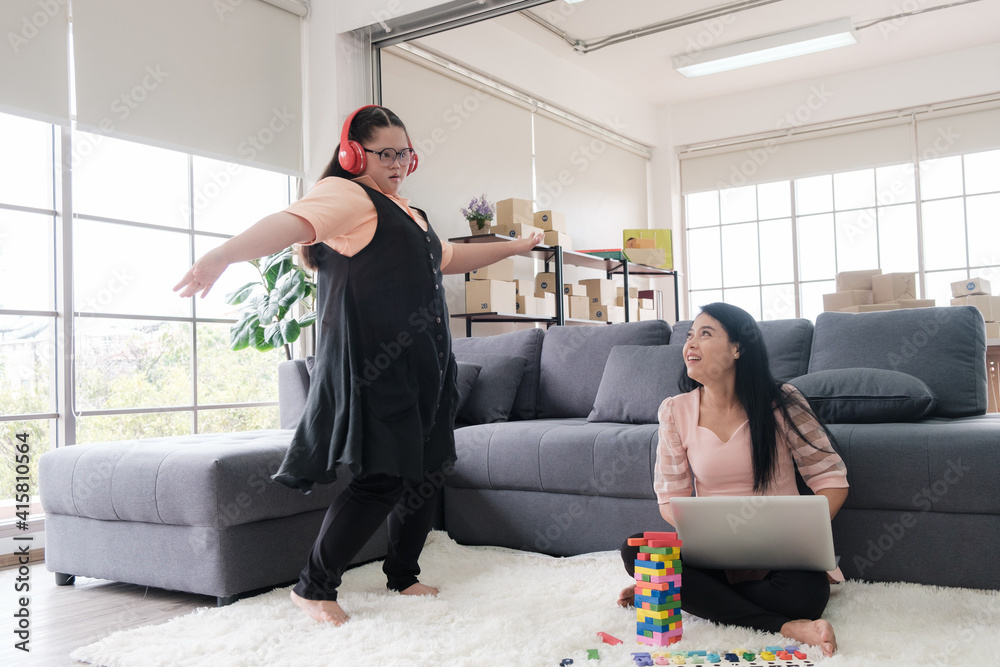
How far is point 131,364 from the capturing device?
155 inches

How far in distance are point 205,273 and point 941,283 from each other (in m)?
6.57

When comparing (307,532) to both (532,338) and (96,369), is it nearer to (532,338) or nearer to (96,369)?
(532,338)

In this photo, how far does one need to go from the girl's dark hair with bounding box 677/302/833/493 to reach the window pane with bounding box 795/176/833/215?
18.8 feet

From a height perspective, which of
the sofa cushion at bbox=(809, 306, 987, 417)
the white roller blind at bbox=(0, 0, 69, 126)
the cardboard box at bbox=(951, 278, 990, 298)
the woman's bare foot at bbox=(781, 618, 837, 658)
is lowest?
the woman's bare foot at bbox=(781, 618, 837, 658)

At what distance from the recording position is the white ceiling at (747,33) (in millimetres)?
5648

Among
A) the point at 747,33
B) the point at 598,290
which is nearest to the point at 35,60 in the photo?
the point at 598,290

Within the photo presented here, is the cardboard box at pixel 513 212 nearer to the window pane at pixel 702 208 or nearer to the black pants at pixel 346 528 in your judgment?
the window pane at pixel 702 208

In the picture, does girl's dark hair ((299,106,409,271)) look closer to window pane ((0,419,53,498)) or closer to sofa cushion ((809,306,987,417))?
sofa cushion ((809,306,987,417))

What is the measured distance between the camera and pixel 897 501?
2189 millimetres

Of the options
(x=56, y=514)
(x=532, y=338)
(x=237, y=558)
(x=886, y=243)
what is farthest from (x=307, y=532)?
(x=886, y=243)

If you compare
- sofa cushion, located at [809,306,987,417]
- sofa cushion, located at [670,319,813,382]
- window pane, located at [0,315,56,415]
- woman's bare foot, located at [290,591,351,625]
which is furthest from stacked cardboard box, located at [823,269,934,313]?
window pane, located at [0,315,56,415]

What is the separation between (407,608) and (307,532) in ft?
1.83

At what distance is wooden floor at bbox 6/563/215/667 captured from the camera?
1.96 m

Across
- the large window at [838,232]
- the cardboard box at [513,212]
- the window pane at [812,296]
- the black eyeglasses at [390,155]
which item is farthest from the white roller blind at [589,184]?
the black eyeglasses at [390,155]
